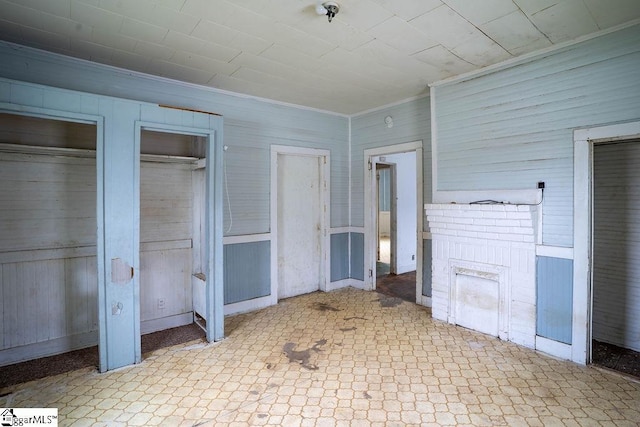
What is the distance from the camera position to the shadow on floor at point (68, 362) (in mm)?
3039

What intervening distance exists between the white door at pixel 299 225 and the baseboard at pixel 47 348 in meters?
2.52

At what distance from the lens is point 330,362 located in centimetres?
324

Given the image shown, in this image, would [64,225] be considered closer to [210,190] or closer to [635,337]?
[210,190]

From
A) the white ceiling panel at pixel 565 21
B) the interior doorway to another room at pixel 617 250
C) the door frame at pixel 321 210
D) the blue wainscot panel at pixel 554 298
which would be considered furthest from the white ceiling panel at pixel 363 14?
the interior doorway to another room at pixel 617 250

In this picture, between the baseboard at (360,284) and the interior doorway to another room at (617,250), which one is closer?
the interior doorway to another room at (617,250)

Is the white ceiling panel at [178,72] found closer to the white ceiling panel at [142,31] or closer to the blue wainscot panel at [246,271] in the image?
the white ceiling panel at [142,31]

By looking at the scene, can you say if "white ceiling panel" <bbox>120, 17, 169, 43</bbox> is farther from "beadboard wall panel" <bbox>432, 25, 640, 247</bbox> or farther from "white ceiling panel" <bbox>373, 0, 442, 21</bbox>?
"beadboard wall panel" <bbox>432, 25, 640, 247</bbox>

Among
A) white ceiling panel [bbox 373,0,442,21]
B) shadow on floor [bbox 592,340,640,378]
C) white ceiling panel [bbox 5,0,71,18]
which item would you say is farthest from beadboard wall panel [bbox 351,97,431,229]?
white ceiling panel [bbox 5,0,71,18]

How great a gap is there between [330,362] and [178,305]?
2.16 m

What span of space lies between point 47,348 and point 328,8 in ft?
13.8

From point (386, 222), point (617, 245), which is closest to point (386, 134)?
point (617, 245)

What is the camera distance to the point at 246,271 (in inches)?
188

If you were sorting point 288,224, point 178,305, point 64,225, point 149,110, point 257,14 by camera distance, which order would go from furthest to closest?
point 288,224 → point 178,305 → point 64,225 → point 149,110 → point 257,14

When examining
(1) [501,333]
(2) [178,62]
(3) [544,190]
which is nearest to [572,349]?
(1) [501,333]
